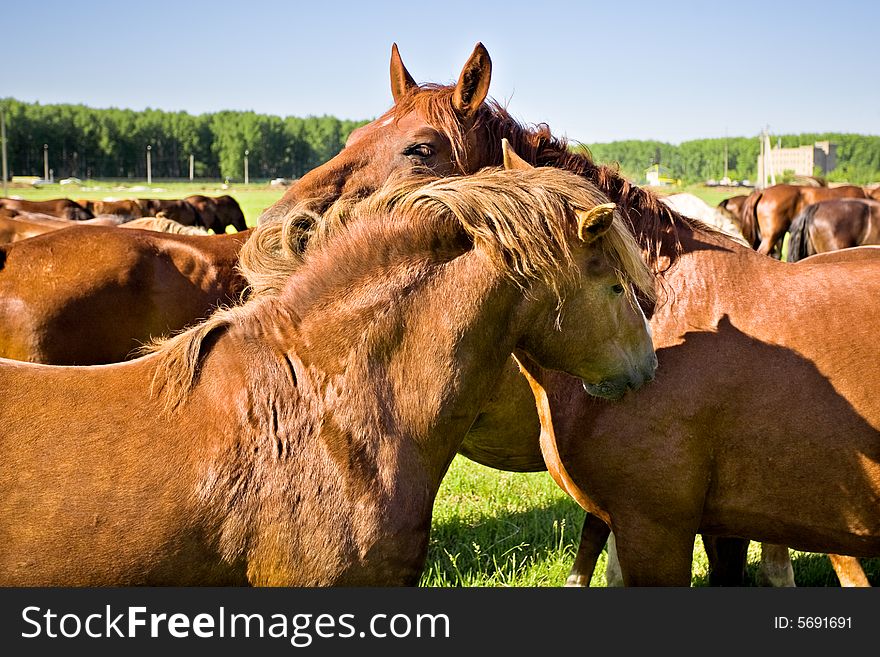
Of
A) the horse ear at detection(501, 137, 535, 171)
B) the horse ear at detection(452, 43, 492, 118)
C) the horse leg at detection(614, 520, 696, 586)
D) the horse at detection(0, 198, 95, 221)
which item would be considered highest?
the horse ear at detection(452, 43, 492, 118)

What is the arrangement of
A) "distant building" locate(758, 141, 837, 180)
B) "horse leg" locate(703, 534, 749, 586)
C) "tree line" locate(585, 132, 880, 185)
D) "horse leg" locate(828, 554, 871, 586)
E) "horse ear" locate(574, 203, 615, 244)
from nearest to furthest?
1. "horse ear" locate(574, 203, 615, 244)
2. "horse leg" locate(703, 534, 749, 586)
3. "horse leg" locate(828, 554, 871, 586)
4. "distant building" locate(758, 141, 837, 180)
5. "tree line" locate(585, 132, 880, 185)

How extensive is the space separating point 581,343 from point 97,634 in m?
1.54

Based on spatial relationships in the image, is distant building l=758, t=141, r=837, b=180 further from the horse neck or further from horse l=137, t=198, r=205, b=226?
the horse neck

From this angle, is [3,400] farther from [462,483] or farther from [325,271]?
[462,483]

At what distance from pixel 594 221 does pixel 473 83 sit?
153cm

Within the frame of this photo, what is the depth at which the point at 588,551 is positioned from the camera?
3916mm

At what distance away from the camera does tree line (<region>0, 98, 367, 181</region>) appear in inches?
4013

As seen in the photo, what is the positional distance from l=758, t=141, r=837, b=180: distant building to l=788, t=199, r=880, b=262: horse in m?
67.7

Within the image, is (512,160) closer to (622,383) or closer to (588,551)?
(622,383)

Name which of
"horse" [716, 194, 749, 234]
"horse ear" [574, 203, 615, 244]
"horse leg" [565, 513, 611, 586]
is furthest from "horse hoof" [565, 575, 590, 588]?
"horse" [716, 194, 749, 234]

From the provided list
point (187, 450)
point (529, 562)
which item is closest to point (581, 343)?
point (187, 450)

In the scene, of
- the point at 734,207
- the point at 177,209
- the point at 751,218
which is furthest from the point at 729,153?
the point at 177,209

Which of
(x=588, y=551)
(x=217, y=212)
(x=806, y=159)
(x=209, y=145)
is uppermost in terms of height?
(x=209, y=145)

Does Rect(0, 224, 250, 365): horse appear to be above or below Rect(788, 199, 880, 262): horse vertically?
below
